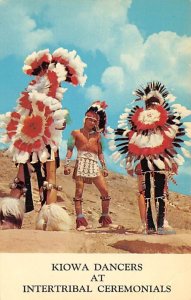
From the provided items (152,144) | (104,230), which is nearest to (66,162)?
(104,230)

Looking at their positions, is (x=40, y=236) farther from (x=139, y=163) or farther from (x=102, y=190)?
(x=139, y=163)

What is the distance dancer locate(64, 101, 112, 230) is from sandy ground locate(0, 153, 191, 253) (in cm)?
7

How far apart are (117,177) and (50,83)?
1.09 meters

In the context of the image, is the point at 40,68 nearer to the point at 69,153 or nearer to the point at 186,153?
the point at 69,153

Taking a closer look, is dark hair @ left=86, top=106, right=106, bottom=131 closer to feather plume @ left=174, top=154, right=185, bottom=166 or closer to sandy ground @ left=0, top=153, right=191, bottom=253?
sandy ground @ left=0, top=153, right=191, bottom=253

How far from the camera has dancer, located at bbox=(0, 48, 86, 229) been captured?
21.9 ft

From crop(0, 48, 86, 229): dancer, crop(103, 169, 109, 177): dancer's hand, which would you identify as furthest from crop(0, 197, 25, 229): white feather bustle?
crop(103, 169, 109, 177): dancer's hand

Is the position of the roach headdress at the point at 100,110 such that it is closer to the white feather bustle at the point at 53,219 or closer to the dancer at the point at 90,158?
the dancer at the point at 90,158

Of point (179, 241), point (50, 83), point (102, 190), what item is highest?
point (50, 83)

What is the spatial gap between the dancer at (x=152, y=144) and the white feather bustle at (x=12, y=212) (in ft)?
3.32
